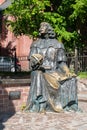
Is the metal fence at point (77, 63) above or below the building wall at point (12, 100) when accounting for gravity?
below

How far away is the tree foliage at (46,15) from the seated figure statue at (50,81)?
31.0 feet

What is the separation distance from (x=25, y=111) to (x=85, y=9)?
1089 cm

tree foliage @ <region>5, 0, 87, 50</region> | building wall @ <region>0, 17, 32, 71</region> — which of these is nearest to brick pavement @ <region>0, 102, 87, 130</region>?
tree foliage @ <region>5, 0, 87, 50</region>

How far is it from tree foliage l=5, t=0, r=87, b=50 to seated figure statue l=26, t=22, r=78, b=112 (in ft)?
31.0

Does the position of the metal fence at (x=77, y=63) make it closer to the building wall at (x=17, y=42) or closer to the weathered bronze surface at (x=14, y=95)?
the weathered bronze surface at (x=14, y=95)

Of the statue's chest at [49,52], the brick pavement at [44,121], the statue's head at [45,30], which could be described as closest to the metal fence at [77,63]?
the statue's head at [45,30]

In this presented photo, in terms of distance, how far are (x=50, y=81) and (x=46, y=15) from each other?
10.7m

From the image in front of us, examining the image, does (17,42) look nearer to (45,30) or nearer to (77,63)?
(77,63)

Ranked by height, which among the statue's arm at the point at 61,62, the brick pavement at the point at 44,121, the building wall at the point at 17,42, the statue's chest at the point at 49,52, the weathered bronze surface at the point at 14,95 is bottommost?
the building wall at the point at 17,42

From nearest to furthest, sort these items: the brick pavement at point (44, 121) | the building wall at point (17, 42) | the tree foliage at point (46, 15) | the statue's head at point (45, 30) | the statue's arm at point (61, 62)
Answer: the brick pavement at point (44, 121) → the statue's arm at point (61, 62) → the statue's head at point (45, 30) → the tree foliage at point (46, 15) → the building wall at point (17, 42)

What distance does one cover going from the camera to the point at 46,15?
20.5m

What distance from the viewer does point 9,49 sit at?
109 feet

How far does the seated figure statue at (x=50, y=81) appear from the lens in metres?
10.1

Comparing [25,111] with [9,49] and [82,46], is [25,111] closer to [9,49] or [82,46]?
[82,46]
